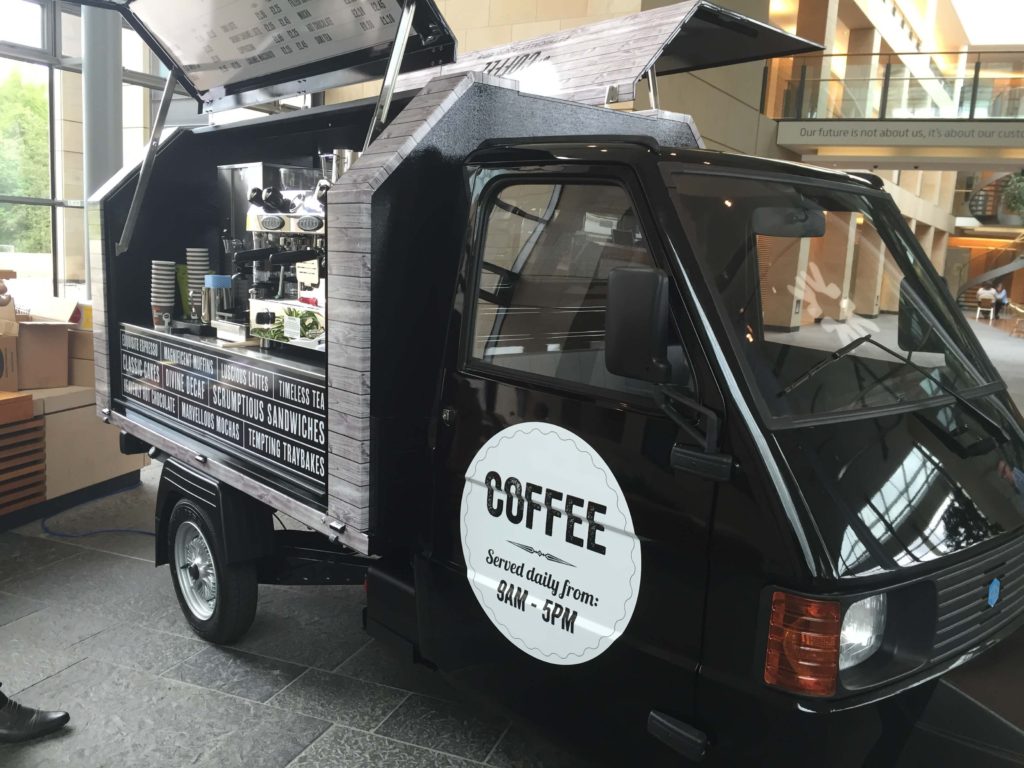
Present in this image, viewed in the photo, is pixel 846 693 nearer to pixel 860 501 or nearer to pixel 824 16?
pixel 860 501

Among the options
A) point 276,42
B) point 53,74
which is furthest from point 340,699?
point 53,74

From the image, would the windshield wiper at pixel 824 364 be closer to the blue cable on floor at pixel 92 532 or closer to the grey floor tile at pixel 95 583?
the grey floor tile at pixel 95 583

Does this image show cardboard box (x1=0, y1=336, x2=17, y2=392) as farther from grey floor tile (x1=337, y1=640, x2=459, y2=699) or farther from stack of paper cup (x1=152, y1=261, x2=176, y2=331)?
grey floor tile (x1=337, y1=640, x2=459, y2=699)

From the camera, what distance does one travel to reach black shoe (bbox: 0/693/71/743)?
291 centimetres

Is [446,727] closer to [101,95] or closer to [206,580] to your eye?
[206,580]

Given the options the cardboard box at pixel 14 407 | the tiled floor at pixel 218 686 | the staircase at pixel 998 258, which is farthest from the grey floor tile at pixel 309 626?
the staircase at pixel 998 258

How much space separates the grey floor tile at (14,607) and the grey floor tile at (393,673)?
163 centimetres

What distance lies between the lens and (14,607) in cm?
402

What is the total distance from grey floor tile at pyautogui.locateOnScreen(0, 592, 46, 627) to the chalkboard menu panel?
1074 millimetres

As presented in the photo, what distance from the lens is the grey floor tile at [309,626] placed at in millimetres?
3658

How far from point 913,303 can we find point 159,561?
11.0 ft


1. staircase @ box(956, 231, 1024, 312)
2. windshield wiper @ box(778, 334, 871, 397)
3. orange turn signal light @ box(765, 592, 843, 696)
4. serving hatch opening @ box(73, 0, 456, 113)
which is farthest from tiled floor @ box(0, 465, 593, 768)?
staircase @ box(956, 231, 1024, 312)

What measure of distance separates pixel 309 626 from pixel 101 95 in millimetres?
5189

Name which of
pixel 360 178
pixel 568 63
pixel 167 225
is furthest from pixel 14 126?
pixel 360 178
